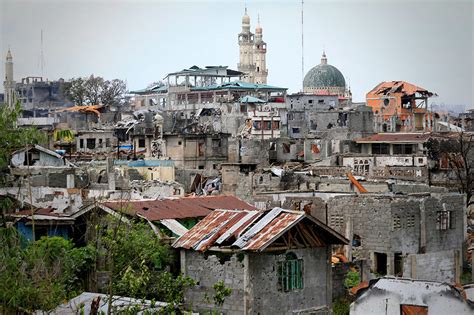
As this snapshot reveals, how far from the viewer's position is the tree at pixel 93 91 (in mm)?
65312

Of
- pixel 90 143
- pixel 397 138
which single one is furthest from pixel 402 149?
pixel 90 143

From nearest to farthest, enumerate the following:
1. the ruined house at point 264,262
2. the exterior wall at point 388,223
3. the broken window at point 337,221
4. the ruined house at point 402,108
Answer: the ruined house at point 264,262 → the exterior wall at point 388,223 → the broken window at point 337,221 → the ruined house at point 402,108

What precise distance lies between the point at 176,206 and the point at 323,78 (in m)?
50.3

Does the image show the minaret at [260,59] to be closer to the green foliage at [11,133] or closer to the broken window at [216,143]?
the broken window at [216,143]

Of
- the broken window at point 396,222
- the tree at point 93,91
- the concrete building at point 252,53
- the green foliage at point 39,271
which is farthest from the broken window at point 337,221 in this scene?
the concrete building at point 252,53

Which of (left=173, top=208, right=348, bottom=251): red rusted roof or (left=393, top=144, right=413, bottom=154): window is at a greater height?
(left=393, top=144, right=413, bottom=154): window

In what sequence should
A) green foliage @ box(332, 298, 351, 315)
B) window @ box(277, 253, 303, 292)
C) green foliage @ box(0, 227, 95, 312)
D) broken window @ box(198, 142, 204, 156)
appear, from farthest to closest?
broken window @ box(198, 142, 204, 156) < green foliage @ box(332, 298, 351, 315) < window @ box(277, 253, 303, 292) < green foliage @ box(0, 227, 95, 312)

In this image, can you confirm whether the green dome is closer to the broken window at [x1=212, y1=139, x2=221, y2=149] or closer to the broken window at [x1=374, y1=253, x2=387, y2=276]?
the broken window at [x1=212, y1=139, x2=221, y2=149]

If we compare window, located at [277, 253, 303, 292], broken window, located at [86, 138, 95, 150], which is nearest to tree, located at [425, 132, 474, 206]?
broken window, located at [86, 138, 95, 150]

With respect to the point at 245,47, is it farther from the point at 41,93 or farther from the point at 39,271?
the point at 39,271

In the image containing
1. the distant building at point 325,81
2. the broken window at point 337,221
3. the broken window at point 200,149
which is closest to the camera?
the broken window at point 337,221

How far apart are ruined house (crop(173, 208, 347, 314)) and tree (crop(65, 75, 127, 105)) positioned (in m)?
47.5

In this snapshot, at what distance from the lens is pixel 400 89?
56.7 metres

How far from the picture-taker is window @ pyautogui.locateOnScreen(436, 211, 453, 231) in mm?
24031
